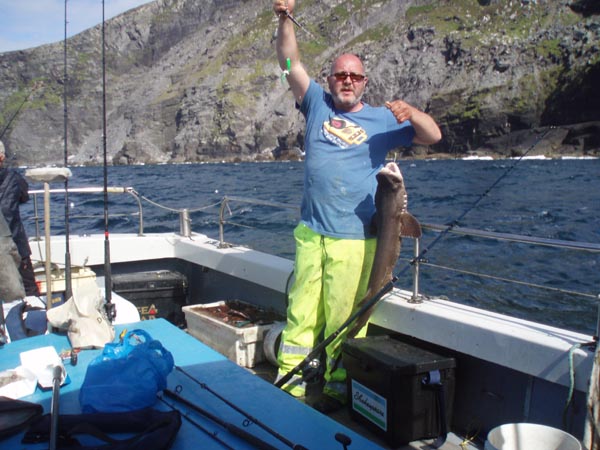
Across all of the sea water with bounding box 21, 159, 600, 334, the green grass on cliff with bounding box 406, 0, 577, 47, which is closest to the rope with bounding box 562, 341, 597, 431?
the sea water with bounding box 21, 159, 600, 334

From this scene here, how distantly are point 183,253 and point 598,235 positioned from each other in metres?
14.2

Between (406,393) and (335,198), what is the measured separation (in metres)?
1.25

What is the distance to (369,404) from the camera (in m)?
3.24

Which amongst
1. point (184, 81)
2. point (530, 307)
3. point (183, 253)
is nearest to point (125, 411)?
point (183, 253)

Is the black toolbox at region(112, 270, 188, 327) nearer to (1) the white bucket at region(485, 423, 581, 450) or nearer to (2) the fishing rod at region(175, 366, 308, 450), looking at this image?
(2) the fishing rod at region(175, 366, 308, 450)

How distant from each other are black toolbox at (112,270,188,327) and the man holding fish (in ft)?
8.14

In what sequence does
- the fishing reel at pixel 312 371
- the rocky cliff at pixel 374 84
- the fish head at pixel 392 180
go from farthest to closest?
the rocky cliff at pixel 374 84 < the fishing reel at pixel 312 371 < the fish head at pixel 392 180

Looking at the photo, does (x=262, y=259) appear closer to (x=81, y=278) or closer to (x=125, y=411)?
(x=81, y=278)

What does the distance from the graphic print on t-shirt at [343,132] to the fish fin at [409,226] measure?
1.86 feet

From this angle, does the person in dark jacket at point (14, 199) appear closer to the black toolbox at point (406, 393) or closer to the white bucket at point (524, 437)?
the black toolbox at point (406, 393)

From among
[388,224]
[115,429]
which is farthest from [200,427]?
[388,224]

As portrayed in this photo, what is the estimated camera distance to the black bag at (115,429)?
88.7 inches

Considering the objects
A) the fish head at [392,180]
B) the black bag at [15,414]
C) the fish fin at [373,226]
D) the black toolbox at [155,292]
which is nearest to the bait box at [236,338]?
the black toolbox at [155,292]

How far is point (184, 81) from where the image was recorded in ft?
514
